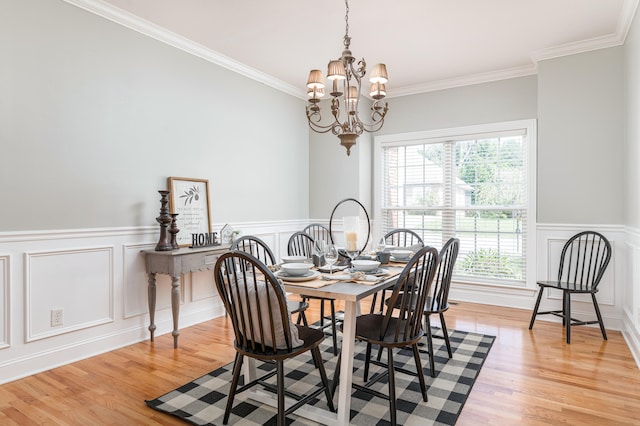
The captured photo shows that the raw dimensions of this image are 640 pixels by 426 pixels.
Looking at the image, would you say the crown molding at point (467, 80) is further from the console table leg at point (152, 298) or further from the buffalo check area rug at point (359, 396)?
the console table leg at point (152, 298)

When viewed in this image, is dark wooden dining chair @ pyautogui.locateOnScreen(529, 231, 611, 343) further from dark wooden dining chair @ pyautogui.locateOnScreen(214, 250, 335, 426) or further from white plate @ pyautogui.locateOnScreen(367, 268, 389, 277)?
dark wooden dining chair @ pyautogui.locateOnScreen(214, 250, 335, 426)

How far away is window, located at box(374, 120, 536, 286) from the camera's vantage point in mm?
4531

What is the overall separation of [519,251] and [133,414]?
4.16 metres

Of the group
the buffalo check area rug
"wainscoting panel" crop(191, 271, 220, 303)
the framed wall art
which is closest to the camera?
the buffalo check area rug

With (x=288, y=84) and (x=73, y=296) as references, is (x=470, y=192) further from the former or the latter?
(x=73, y=296)

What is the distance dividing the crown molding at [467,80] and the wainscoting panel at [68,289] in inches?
155

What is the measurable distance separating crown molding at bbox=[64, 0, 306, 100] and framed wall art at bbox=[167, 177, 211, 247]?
127 cm

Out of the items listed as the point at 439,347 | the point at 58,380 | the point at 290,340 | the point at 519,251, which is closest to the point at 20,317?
the point at 58,380

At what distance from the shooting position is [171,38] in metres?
3.63

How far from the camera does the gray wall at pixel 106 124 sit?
8.75 ft

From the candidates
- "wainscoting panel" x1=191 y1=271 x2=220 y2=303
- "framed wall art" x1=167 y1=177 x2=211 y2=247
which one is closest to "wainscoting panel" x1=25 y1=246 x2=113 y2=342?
"framed wall art" x1=167 y1=177 x2=211 y2=247

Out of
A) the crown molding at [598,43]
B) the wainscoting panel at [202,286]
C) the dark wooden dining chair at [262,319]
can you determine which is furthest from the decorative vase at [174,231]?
the crown molding at [598,43]

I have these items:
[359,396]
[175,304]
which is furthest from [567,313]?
[175,304]

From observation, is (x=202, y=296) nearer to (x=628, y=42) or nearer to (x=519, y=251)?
(x=519, y=251)
